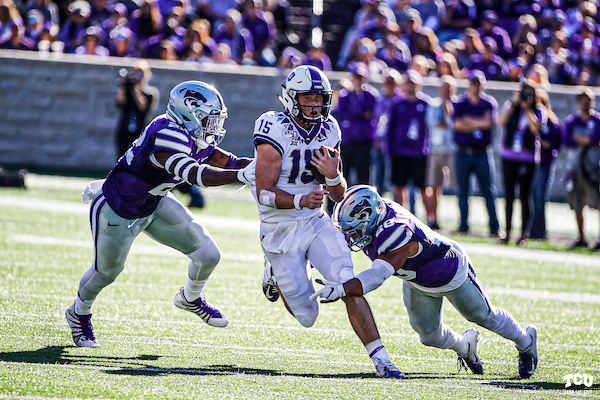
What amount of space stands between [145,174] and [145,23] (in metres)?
10.6

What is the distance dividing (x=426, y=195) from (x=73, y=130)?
6817 mm

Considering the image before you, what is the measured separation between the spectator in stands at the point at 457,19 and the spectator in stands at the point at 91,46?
598 centimetres

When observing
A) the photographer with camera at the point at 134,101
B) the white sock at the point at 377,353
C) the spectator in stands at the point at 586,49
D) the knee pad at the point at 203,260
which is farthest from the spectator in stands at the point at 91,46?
the white sock at the point at 377,353

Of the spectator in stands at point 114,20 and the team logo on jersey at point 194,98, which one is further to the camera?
the spectator in stands at point 114,20

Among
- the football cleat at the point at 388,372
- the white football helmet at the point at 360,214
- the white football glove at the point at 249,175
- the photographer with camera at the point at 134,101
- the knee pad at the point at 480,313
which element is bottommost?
Result: the photographer with camera at the point at 134,101

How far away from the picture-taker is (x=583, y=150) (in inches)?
412

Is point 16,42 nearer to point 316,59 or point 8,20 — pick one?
point 8,20

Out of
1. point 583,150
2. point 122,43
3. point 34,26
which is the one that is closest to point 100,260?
point 583,150

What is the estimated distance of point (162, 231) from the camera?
5.56 m

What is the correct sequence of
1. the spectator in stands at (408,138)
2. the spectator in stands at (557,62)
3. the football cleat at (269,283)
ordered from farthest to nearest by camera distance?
1. the spectator in stands at (557,62)
2. the spectator in stands at (408,138)
3. the football cleat at (269,283)

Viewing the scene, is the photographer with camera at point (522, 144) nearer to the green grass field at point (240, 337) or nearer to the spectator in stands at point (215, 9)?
the green grass field at point (240, 337)

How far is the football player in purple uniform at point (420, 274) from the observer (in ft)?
15.5

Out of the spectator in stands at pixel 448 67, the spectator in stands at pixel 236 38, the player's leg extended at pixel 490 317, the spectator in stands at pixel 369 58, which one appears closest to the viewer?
the player's leg extended at pixel 490 317

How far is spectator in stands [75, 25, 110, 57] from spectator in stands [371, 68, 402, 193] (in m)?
5.44
